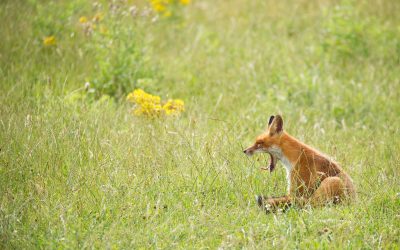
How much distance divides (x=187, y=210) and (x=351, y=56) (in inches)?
245

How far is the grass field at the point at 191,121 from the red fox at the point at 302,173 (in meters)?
0.12

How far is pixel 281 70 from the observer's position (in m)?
10.4

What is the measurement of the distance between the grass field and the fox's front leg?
0.11 meters

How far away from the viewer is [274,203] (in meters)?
5.68

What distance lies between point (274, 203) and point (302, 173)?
19.2 inches

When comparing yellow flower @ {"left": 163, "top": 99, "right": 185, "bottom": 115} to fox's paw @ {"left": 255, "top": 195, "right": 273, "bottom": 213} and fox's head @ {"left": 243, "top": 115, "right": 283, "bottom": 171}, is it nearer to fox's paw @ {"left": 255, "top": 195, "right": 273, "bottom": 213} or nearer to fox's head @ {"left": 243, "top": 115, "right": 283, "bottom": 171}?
fox's head @ {"left": 243, "top": 115, "right": 283, "bottom": 171}

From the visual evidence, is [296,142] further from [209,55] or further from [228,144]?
[209,55]

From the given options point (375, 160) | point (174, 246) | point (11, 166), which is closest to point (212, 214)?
point (174, 246)

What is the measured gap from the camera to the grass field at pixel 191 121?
210 inches

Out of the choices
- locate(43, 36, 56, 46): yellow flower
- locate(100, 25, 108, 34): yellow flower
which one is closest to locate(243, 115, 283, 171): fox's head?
locate(100, 25, 108, 34): yellow flower

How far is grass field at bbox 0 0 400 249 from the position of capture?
210 inches

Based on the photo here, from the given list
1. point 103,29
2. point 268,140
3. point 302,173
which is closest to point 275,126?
point 268,140

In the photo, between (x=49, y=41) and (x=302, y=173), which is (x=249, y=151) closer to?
(x=302, y=173)

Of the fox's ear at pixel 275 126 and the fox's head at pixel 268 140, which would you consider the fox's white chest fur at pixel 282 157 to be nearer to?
the fox's head at pixel 268 140
